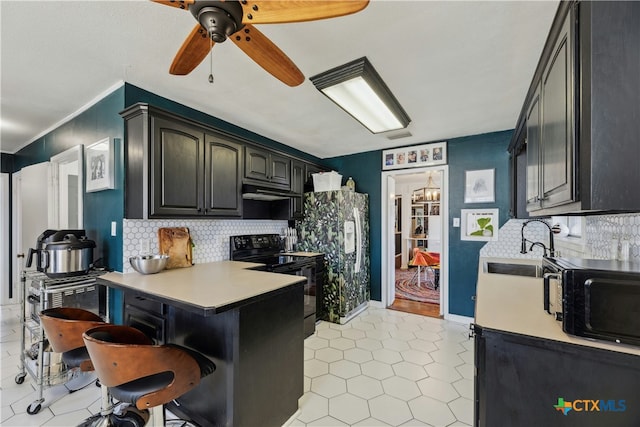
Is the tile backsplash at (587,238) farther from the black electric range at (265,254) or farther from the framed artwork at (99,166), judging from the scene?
the framed artwork at (99,166)

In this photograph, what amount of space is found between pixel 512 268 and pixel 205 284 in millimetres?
2908

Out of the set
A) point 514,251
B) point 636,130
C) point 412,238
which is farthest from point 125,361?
point 412,238

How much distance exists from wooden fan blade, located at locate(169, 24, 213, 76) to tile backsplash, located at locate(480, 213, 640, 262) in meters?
2.15

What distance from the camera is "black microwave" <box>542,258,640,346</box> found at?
36.4 inches

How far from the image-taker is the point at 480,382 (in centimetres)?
118

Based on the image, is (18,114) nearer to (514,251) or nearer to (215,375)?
(215,375)

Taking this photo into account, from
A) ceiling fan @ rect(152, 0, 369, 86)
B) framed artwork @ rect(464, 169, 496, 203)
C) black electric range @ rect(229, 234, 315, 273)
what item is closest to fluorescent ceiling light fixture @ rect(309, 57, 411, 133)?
ceiling fan @ rect(152, 0, 369, 86)

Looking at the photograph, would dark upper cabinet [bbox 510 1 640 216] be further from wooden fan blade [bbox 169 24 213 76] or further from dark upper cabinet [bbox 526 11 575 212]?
wooden fan blade [bbox 169 24 213 76]

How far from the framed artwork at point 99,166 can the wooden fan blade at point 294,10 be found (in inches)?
77.8

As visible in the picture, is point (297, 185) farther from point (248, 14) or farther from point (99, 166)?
point (248, 14)

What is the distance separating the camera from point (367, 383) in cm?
229

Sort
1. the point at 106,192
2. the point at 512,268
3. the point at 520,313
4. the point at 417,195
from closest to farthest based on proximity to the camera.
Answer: the point at 520,313 → the point at 106,192 → the point at 512,268 → the point at 417,195

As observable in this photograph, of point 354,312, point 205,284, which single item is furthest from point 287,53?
point 354,312

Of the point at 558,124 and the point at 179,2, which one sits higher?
the point at 179,2
